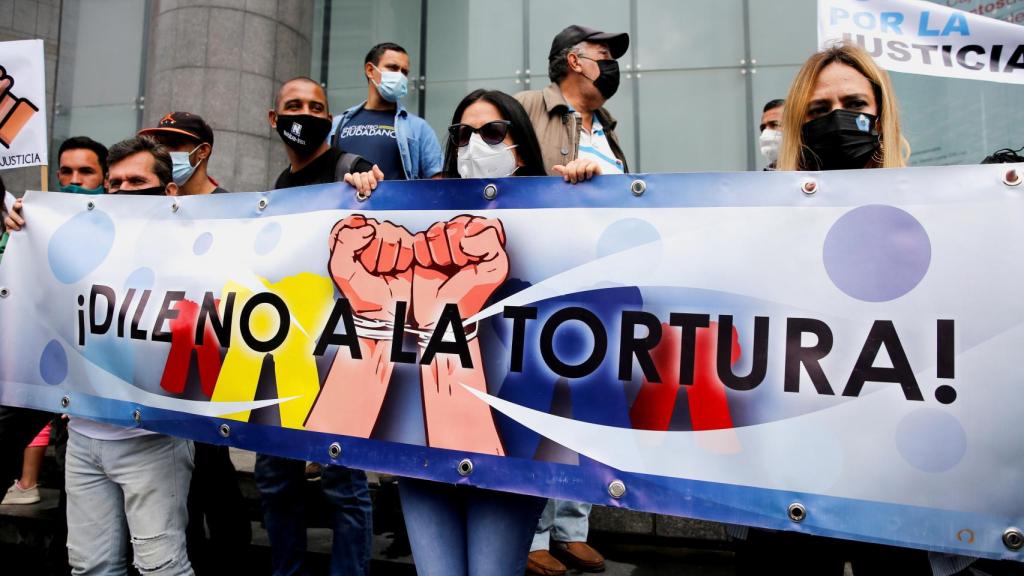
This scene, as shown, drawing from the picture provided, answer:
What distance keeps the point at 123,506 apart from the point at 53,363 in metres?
0.65

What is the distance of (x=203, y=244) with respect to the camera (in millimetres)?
2414

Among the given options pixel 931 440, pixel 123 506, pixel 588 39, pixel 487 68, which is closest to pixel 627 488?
pixel 931 440

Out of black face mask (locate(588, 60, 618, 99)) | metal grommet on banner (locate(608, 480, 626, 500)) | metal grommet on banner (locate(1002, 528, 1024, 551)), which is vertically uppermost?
black face mask (locate(588, 60, 618, 99))

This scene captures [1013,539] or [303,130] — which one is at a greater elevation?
[303,130]

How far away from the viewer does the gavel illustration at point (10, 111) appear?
389cm

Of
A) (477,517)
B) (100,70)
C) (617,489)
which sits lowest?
(477,517)

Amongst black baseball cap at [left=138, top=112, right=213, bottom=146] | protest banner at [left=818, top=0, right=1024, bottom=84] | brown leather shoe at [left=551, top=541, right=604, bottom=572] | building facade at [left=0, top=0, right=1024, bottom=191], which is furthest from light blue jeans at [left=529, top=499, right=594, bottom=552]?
building facade at [left=0, top=0, right=1024, bottom=191]

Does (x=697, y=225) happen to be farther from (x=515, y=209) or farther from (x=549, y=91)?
(x=549, y=91)

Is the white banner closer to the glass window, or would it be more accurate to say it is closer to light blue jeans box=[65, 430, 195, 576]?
light blue jeans box=[65, 430, 195, 576]

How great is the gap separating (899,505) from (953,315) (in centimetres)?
44

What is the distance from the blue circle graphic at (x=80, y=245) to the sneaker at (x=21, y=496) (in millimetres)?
2124

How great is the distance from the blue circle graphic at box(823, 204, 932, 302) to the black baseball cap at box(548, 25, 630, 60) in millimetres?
1658

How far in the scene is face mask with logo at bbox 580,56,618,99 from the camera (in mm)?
2992

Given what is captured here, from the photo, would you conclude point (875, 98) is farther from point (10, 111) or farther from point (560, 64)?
point (10, 111)
